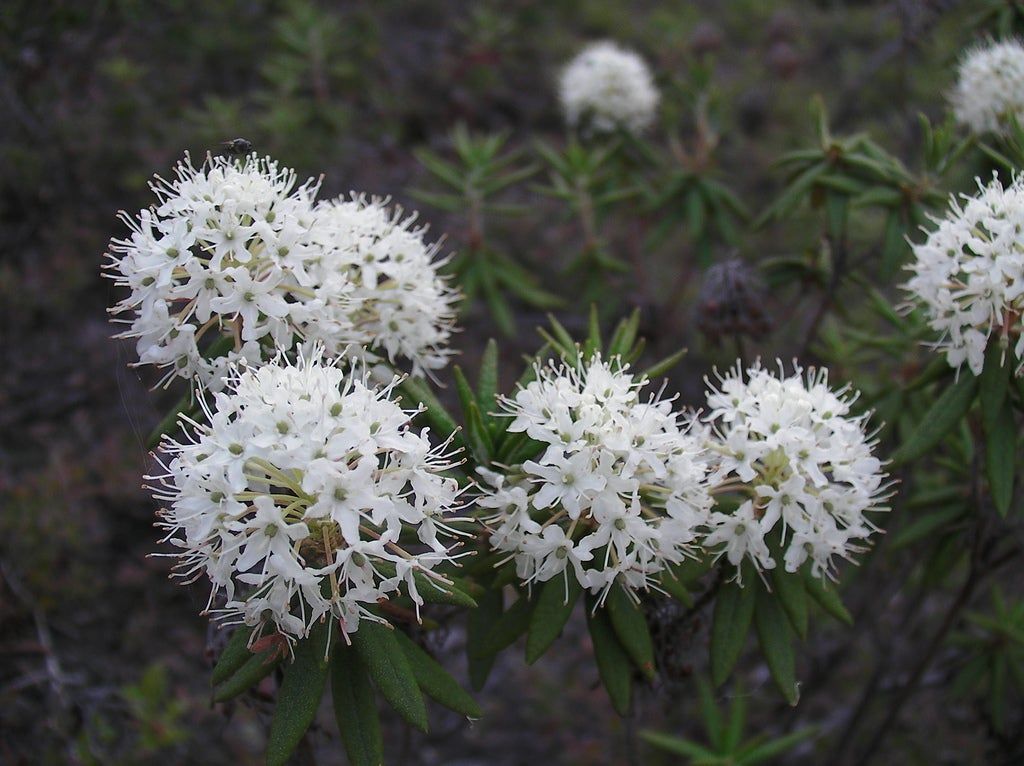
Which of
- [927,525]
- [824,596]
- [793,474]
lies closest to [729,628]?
[824,596]

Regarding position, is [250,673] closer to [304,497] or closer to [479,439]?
[304,497]

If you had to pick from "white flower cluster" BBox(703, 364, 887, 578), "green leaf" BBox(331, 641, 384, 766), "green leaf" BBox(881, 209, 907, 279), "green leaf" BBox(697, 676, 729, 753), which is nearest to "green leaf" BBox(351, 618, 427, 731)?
"green leaf" BBox(331, 641, 384, 766)

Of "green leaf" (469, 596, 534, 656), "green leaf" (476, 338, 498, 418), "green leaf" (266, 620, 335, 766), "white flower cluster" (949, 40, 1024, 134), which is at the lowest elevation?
"green leaf" (266, 620, 335, 766)

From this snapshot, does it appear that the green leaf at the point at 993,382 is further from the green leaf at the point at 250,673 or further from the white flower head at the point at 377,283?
the green leaf at the point at 250,673

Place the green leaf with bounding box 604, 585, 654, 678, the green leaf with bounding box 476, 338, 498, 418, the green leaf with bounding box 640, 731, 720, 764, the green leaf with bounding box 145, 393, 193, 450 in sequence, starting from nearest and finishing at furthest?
the green leaf with bounding box 604, 585, 654, 678 < the green leaf with bounding box 145, 393, 193, 450 < the green leaf with bounding box 476, 338, 498, 418 < the green leaf with bounding box 640, 731, 720, 764

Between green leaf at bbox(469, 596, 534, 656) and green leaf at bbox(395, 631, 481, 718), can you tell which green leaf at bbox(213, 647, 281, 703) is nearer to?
green leaf at bbox(395, 631, 481, 718)

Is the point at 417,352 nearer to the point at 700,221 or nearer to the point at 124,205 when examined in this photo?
the point at 700,221

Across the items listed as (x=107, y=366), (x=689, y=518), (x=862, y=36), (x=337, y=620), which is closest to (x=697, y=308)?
(x=689, y=518)

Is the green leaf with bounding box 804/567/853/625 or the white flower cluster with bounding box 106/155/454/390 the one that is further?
the green leaf with bounding box 804/567/853/625
